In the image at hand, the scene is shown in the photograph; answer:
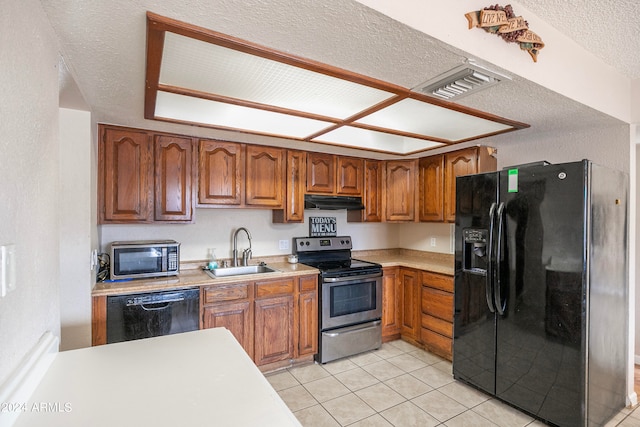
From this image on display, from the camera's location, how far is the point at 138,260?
2.50 m

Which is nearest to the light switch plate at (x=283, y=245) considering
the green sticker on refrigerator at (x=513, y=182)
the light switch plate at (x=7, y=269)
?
the green sticker on refrigerator at (x=513, y=182)

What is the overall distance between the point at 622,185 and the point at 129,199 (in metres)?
3.66

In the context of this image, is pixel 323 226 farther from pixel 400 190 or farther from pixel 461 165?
pixel 461 165

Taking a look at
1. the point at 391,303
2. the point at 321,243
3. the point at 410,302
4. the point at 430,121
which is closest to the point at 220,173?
the point at 321,243

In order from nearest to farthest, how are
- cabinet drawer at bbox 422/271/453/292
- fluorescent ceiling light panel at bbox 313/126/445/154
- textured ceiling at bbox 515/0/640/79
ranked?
textured ceiling at bbox 515/0/640/79 → fluorescent ceiling light panel at bbox 313/126/445/154 → cabinet drawer at bbox 422/271/453/292

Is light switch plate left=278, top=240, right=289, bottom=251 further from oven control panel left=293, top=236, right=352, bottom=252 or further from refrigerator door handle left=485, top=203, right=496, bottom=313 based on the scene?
refrigerator door handle left=485, top=203, right=496, bottom=313

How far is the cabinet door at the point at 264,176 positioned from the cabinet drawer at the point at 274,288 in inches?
29.5

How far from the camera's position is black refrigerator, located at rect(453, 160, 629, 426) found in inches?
77.1

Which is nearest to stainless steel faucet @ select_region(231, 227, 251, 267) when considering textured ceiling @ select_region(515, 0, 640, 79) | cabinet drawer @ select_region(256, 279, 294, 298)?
cabinet drawer @ select_region(256, 279, 294, 298)

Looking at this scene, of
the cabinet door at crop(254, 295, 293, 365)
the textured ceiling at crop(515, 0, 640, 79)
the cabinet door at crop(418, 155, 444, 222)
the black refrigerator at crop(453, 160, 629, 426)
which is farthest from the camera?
the cabinet door at crop(418, 155, 444, 222)

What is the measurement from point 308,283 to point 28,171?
2320mm

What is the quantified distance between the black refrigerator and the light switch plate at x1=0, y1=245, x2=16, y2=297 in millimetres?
2528

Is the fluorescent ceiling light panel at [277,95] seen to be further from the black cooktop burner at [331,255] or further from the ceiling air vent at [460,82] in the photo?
the black cooktop burner at [331,255]

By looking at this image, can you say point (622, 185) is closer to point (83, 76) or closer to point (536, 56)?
point (536, 56)
